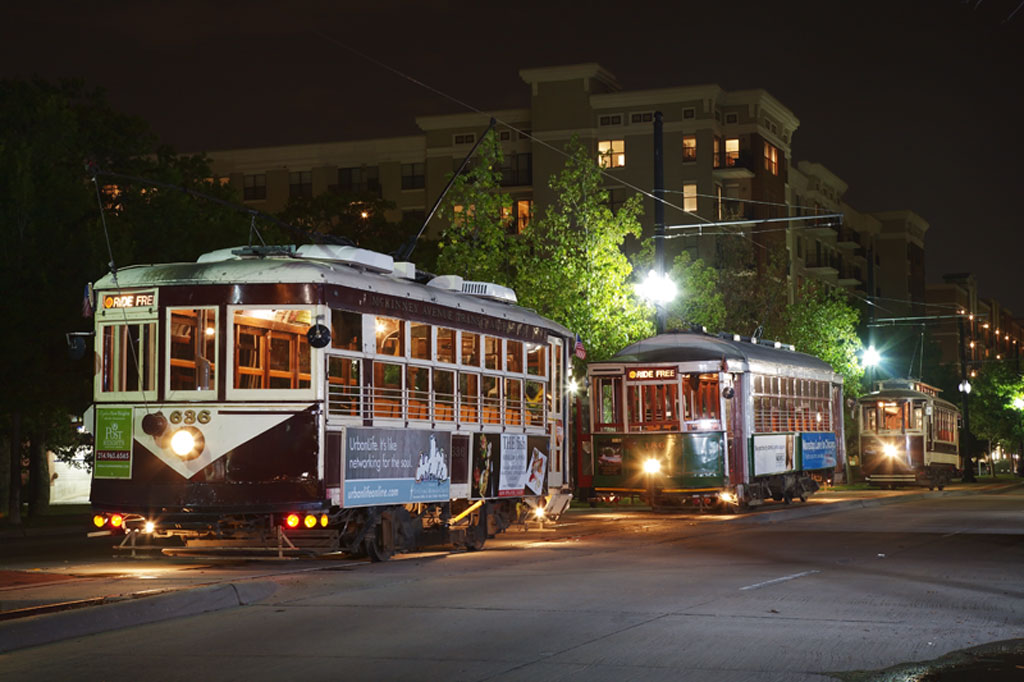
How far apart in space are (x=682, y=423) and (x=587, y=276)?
6653 mm

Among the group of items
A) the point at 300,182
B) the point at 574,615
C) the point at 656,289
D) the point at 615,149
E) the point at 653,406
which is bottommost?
the point at 574,615

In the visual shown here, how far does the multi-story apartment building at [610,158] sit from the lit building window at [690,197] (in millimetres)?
51

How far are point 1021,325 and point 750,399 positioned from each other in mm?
166511

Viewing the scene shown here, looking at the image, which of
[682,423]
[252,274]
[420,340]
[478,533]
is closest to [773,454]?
[682,423]

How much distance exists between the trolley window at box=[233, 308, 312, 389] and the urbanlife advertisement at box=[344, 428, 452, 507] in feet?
3.31

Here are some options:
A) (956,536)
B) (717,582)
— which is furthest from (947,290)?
(717,582)

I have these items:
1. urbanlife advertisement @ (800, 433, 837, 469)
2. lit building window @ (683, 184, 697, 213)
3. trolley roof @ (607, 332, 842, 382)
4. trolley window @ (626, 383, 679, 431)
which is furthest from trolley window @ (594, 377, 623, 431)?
lit building window @ (683, 184, 697, 213)

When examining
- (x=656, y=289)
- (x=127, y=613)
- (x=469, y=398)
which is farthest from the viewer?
(x=656, y=289)

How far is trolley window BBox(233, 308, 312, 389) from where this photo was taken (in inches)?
637

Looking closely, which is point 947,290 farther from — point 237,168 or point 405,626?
point 405,626

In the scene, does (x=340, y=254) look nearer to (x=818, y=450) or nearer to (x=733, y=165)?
(x=818, y=450)

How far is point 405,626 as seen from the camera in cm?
1169

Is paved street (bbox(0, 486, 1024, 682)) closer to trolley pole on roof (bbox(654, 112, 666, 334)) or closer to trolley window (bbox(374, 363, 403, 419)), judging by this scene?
trolley window (bbox(374, 363, 403, 419))

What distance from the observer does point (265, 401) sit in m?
16.0
